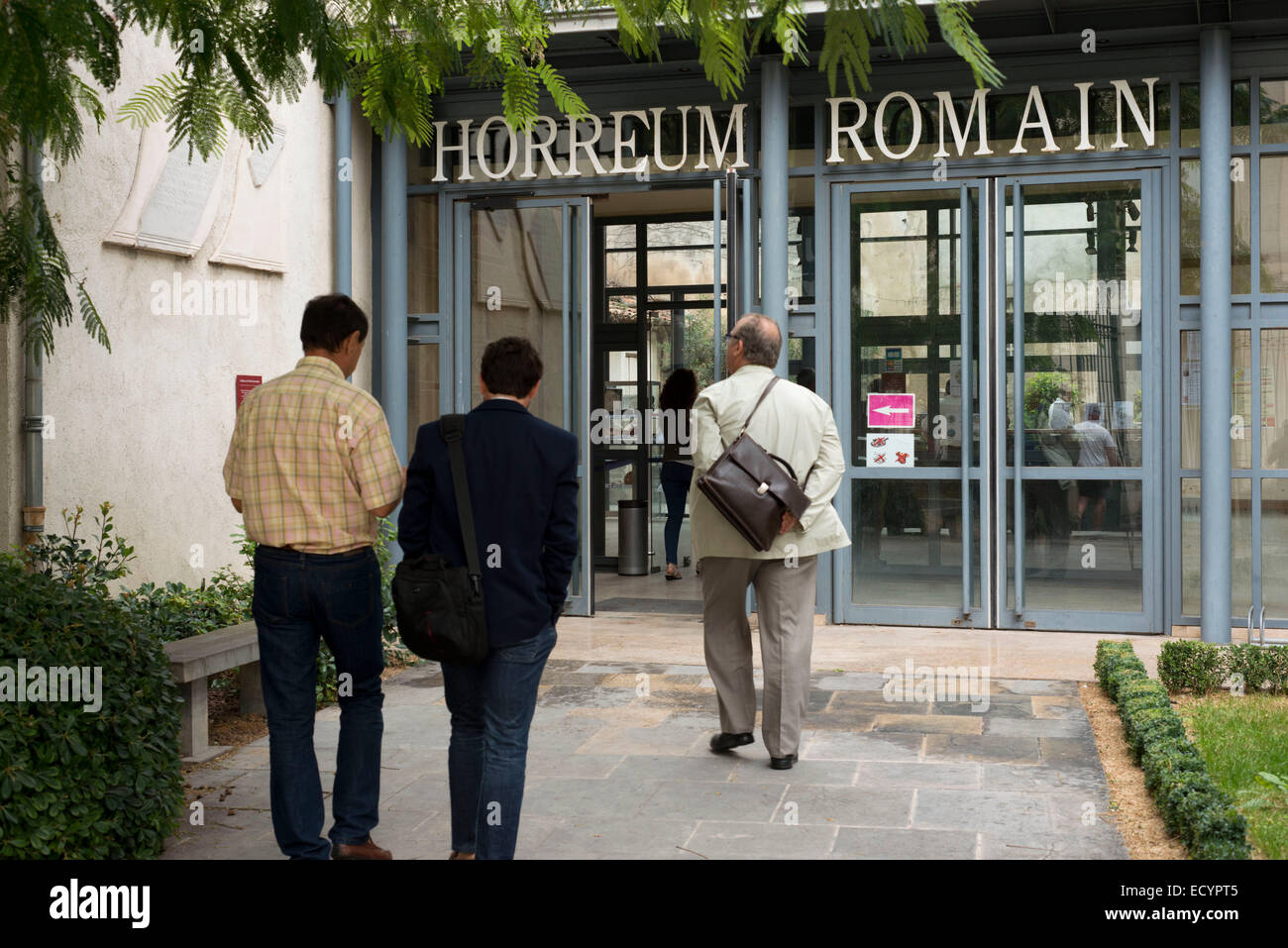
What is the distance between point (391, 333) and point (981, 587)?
4793 mm

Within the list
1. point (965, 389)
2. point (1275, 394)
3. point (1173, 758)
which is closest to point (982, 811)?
point (1173, 758)

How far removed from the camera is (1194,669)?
7.53m

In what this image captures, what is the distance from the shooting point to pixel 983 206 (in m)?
9.73

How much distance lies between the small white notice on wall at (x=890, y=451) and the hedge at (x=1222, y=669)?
9.11 feet

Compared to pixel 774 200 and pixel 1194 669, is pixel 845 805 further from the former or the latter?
pixel 774 200

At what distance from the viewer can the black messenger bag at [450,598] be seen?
13.4 feet

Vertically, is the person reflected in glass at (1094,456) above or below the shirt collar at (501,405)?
below

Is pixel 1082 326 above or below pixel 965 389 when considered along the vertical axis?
above

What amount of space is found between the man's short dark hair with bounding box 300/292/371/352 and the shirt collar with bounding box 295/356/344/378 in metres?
0.04

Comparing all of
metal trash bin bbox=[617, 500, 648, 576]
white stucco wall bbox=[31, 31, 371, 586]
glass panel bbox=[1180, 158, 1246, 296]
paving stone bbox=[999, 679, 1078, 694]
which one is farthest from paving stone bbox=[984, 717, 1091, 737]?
metal trash bin bbox=[617, 500, 648, 576]

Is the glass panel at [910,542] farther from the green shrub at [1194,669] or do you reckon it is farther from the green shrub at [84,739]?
the green shrub at [84,739]

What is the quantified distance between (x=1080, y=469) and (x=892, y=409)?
4.46ft

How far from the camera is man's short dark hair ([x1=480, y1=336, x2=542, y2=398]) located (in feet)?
14.0

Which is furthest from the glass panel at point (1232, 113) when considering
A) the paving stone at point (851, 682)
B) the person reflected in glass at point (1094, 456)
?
the paving stone at point (851, 682)
